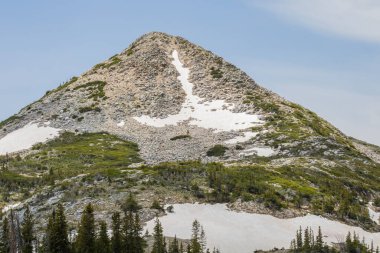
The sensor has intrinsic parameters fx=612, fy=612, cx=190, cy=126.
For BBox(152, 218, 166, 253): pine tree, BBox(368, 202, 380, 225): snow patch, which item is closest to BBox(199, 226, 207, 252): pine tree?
BBox(152, 218, 166, 253): pine tree

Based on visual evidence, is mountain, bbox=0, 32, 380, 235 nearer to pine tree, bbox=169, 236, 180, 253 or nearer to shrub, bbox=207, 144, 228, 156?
shrub, bbox=207, 144, 228, 156

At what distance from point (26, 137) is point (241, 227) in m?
96.5

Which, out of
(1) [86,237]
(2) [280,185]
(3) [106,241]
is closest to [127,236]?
(3) [106,241]

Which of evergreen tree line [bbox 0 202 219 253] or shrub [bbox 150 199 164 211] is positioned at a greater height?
shrub [bbox 150 199 164 211]

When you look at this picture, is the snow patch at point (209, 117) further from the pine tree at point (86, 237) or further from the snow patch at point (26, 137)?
the pine tree at point (86, 237)

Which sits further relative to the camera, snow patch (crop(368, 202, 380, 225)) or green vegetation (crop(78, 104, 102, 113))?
green vegetation (crop(78, 104, 102, 113))

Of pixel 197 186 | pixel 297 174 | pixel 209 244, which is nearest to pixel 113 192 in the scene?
pixel 197 186

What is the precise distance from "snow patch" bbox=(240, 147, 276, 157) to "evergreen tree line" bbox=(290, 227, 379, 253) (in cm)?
5685

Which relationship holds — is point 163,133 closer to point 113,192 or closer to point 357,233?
point 113,192

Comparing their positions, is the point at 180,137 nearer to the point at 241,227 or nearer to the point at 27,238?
the point at 241,227

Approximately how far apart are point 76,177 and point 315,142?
65.4m

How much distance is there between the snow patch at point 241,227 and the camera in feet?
295

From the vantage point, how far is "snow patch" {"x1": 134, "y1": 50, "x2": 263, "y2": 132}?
174525 mm

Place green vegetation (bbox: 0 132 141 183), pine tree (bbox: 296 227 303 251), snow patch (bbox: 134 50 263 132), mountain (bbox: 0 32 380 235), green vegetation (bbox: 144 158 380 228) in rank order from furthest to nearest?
Answer: snow patch (bbox: 134 50 263 132), green vegetation (bbox: 0 132 141 183), green vegetation (bbox: 144 158 380 228), mountain (bbox: 0 32 380 235), pine tree (bbox: 296 227 303 251)
